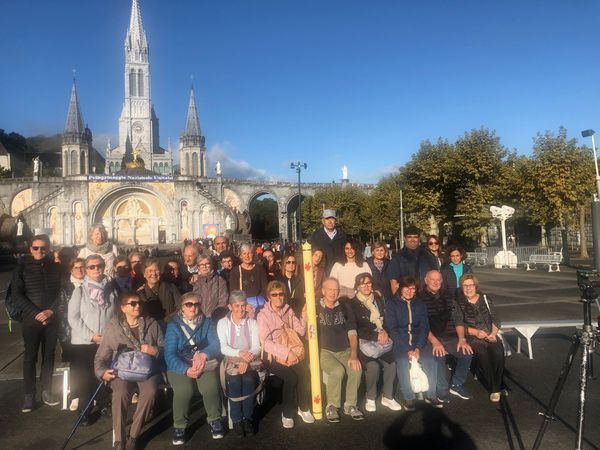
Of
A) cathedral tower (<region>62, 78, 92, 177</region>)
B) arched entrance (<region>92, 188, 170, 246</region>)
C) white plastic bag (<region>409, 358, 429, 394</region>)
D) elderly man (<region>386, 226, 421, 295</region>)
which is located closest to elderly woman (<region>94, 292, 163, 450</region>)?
white plastic bag (<region>409, 358, 429, 394</region>)

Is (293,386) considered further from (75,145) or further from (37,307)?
(75,145)

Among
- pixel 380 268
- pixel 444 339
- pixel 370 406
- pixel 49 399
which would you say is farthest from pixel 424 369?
pixel 49 399

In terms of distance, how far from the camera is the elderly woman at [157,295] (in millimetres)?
5738

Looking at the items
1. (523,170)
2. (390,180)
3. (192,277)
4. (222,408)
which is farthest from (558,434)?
(390,180)

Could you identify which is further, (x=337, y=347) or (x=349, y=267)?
(x=349, y=267)

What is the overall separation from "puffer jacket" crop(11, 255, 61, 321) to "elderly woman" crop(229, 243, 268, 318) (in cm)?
217

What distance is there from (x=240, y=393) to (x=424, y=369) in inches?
86.5

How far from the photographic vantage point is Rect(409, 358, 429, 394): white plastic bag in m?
5.37

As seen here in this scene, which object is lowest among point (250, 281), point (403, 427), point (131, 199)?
point (403, 427)

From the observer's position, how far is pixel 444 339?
590 cm

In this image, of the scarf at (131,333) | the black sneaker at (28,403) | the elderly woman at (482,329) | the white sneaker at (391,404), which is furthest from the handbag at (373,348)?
→ the black sneaker at (28,403)

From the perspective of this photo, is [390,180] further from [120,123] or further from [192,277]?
[120,123]

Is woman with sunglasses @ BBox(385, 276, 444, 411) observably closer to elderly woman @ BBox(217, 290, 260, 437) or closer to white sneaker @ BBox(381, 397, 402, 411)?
white sneaker @ BBox(381, 397, 402, 411)

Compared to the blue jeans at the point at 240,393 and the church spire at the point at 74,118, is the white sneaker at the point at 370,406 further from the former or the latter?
the church spire at the point at 74,118
